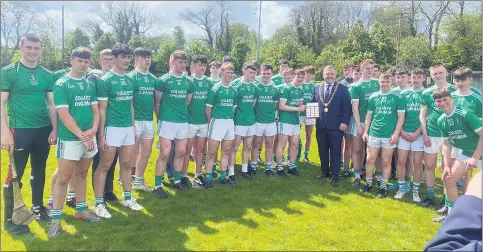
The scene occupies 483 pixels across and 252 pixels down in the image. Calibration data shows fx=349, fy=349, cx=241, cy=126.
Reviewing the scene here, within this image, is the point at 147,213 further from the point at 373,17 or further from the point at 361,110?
the point at 373,17

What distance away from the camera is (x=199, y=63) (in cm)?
663

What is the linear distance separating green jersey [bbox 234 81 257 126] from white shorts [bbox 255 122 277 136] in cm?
30

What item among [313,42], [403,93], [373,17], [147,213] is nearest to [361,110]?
[403,93]

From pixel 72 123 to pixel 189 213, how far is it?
2282 mm

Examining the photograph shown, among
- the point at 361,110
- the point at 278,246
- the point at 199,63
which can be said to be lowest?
the point at 278,246

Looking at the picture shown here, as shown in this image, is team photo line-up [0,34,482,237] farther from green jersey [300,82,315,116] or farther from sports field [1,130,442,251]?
sports field [1,130,442,251]

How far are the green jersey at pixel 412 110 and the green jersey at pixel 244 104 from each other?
290 cm

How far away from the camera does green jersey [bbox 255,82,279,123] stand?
7461 millimetres

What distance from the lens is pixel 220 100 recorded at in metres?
6.75

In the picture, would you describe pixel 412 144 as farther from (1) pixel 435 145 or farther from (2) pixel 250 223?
(2) pixel 250 223

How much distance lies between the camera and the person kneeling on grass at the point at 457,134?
4973 mm

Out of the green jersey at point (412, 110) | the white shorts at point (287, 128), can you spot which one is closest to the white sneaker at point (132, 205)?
the white shorts at point (287, 128)

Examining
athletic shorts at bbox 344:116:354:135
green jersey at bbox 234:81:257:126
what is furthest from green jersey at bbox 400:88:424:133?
green jersey at bbox 234:81:257:126

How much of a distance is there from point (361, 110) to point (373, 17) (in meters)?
38.3
